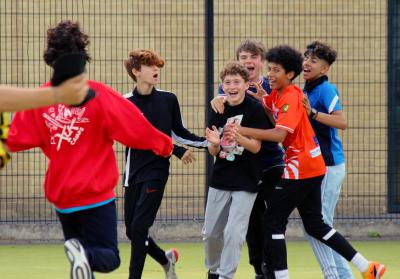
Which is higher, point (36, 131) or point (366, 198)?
point (36, 131)

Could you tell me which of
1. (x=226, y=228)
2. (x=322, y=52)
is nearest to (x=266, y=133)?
(x=226, y=228)

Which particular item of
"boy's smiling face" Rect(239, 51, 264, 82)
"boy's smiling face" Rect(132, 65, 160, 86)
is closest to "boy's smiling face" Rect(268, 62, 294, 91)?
"boy's smiling face" Rect(239, 51, 264, 82)

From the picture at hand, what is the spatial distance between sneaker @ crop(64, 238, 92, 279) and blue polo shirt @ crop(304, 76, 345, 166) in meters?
2.66

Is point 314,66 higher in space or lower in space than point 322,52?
lower

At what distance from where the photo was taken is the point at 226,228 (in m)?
7.90

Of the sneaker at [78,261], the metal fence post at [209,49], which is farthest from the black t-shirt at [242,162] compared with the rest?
the metal fence post at [209,49]

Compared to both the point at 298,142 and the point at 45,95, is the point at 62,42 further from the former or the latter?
the point at 298,142

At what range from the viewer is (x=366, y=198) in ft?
41.5

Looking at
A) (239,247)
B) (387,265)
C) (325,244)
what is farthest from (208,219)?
(387,265)

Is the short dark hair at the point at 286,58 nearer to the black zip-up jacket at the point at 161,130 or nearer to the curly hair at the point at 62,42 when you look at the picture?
the black zip-up jacket at the point at 161,130

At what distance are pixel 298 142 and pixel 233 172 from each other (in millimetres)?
529

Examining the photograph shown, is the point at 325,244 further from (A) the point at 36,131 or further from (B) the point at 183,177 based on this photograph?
(B) the point at 183,177

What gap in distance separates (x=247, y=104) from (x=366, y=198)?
198 inches

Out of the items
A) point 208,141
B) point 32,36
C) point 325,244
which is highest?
point 32,36
